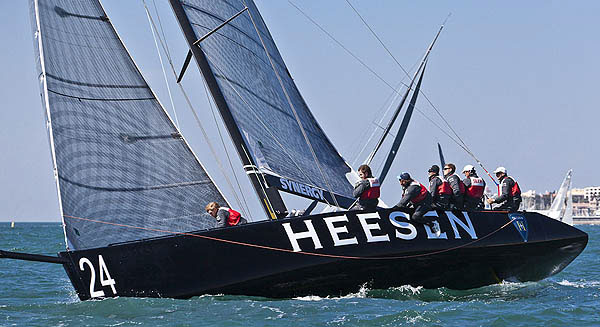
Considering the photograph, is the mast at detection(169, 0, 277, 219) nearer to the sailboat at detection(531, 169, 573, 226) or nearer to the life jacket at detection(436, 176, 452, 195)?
the life jacket at detection(436, 176, 452, 195)

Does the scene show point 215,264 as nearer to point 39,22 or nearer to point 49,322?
point 49,322

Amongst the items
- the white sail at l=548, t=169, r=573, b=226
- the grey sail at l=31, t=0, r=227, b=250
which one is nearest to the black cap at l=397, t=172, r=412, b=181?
the grey sail at l=31, t=0, r=227, b=250

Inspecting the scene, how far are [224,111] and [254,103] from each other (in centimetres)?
53

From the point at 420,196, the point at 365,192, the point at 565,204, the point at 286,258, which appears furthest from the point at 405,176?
the point at 565,204

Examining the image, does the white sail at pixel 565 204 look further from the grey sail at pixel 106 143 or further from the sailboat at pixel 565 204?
the grey sail at pixel 106 143

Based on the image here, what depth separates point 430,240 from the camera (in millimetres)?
10023

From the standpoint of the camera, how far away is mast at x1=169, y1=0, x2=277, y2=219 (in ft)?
35.8

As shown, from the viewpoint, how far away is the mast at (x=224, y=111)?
1091cm

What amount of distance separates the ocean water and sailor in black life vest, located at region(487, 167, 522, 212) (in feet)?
3.46

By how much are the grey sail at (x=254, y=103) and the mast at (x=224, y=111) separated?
12 mm

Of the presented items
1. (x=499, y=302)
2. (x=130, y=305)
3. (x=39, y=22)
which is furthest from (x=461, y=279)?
(x=39, y=22)

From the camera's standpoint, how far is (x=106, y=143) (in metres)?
10.6

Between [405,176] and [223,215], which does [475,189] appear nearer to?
[405,176]

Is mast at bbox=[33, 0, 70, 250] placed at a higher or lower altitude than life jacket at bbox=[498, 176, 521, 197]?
higher
